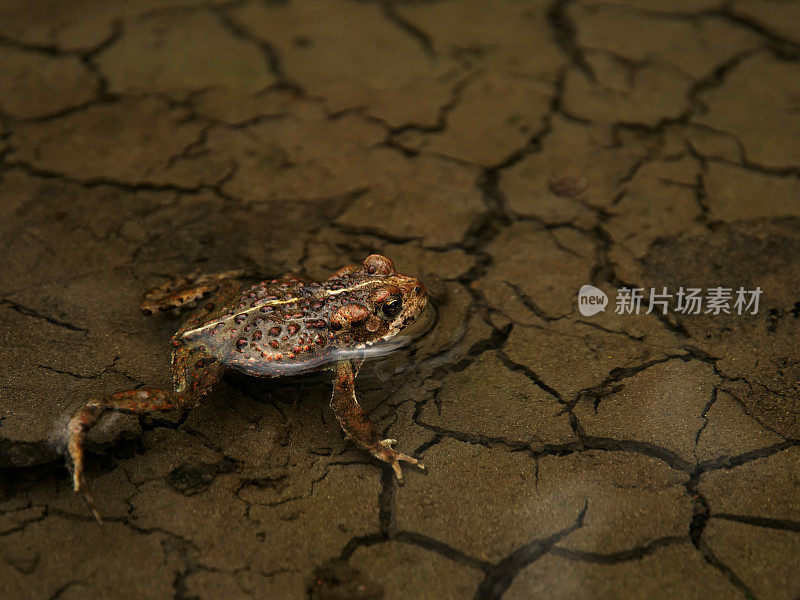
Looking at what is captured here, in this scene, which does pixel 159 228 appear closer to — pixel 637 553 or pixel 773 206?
pixel 637 553

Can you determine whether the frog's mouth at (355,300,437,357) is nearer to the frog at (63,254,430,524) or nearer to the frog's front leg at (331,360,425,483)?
the frog at (63,254,430,524)

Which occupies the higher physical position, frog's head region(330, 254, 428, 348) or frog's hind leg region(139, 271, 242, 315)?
frog's head region(330, 254, 428, 348)

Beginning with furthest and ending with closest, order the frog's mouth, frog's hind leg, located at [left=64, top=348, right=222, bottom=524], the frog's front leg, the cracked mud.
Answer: the frog's mouth < the frog's front leg < frog's hind leg, located at [left=64, top=348, right=222, bottom=524] < the cracked mud
